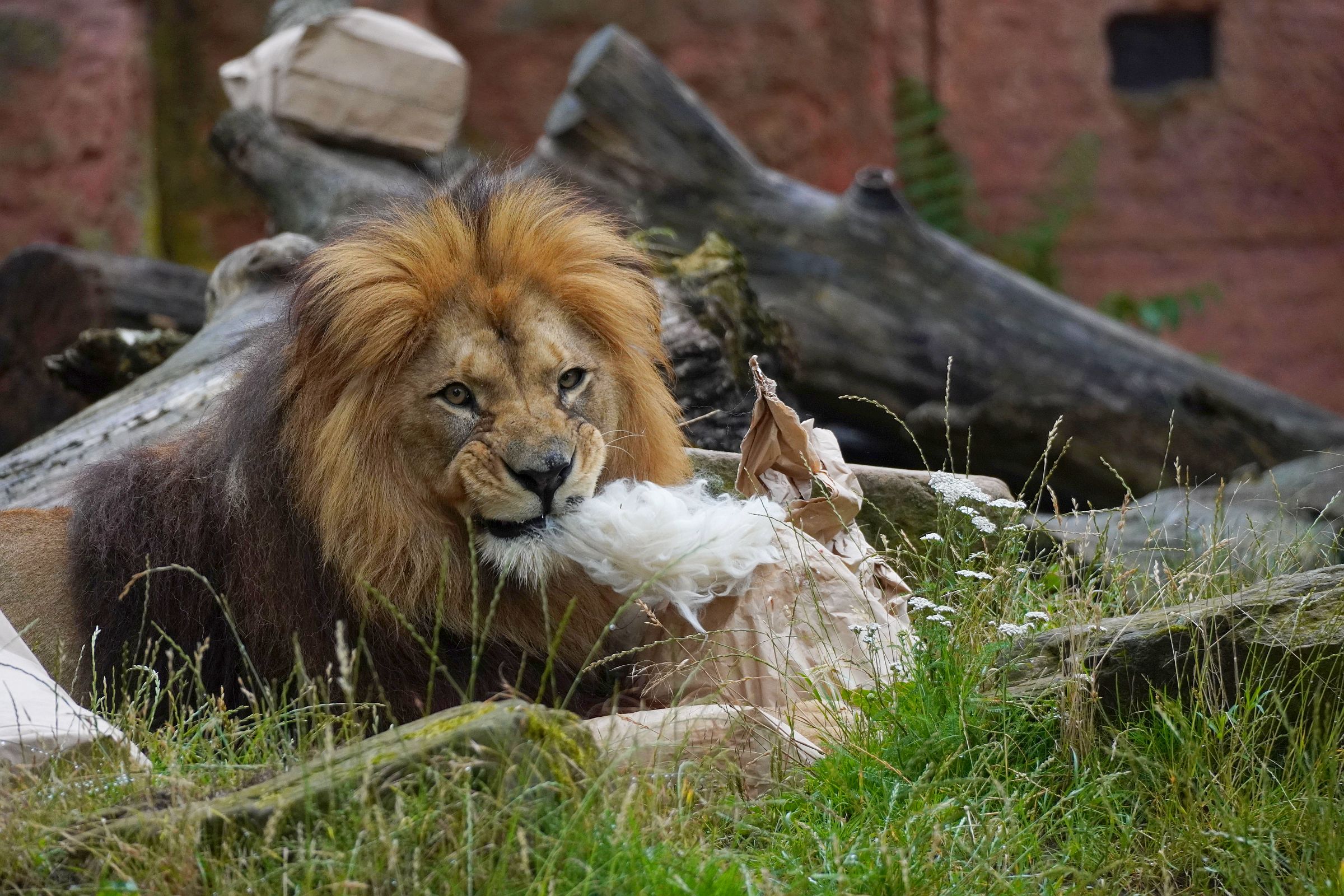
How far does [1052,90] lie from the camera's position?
11.7 m

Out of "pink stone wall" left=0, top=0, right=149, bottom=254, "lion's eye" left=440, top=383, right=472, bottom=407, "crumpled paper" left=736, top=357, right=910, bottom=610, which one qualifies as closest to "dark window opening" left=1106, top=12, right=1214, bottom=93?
"pink stone wall" left=0, top=0, right=149, bottom=254

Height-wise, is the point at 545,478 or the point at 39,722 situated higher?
the point at 545,478

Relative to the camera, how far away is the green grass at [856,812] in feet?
6.85

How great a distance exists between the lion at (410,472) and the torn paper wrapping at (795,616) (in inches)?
9.3

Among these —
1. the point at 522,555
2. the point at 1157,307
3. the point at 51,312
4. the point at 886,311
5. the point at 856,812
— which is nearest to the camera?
the point at 856,812

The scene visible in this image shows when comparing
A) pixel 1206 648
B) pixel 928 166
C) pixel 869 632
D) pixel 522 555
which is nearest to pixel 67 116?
pixel 928 166

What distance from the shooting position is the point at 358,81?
22.5 ft

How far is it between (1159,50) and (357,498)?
10.6 metres

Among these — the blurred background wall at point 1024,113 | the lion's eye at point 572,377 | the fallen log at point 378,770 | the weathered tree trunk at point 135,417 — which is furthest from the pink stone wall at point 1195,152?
the fallen log at point 378,770

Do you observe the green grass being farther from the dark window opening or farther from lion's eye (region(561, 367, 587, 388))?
the dark window opening

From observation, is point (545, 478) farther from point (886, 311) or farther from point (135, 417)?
point (886, 311)

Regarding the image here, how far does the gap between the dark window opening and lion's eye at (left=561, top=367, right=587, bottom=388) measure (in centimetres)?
987

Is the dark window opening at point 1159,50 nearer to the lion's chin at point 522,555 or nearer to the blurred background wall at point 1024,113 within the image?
the blurred background wall at point 1024,113

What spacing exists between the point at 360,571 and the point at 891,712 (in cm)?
122
